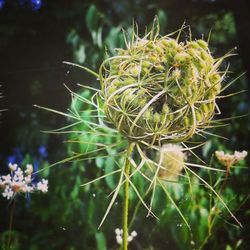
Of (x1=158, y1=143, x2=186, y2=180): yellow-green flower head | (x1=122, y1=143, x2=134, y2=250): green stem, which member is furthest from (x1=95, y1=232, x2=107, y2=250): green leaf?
(x1=122, y1=143, x2=134, y2=250): green stem

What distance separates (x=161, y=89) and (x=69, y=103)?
0.45m

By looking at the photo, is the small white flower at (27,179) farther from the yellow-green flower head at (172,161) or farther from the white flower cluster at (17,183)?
the yellow-green flower head at (172,161)

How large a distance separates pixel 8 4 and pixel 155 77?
2.99 ft

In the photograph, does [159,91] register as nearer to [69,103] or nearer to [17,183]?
[17,183]

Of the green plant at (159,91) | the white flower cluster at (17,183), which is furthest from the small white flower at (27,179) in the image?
the green plant at (159,91)

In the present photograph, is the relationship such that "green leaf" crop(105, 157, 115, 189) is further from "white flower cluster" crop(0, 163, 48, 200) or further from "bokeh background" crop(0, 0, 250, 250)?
"white flower cluster" crop(0, 163, 48, 200)

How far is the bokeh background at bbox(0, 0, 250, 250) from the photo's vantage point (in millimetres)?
1229

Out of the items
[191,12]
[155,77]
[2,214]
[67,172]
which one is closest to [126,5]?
[191,12]

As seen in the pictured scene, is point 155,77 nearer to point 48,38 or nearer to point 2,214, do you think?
point 2,214

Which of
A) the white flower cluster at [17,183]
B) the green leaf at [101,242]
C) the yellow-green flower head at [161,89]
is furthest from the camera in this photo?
the green leaf at [101,242]

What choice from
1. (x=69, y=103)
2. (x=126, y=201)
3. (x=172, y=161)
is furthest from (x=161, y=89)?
(x=69, y=103)

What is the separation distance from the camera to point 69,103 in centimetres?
122

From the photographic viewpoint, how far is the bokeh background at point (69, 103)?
1.23m

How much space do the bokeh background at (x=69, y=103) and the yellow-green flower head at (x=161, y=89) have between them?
360 millimetres
